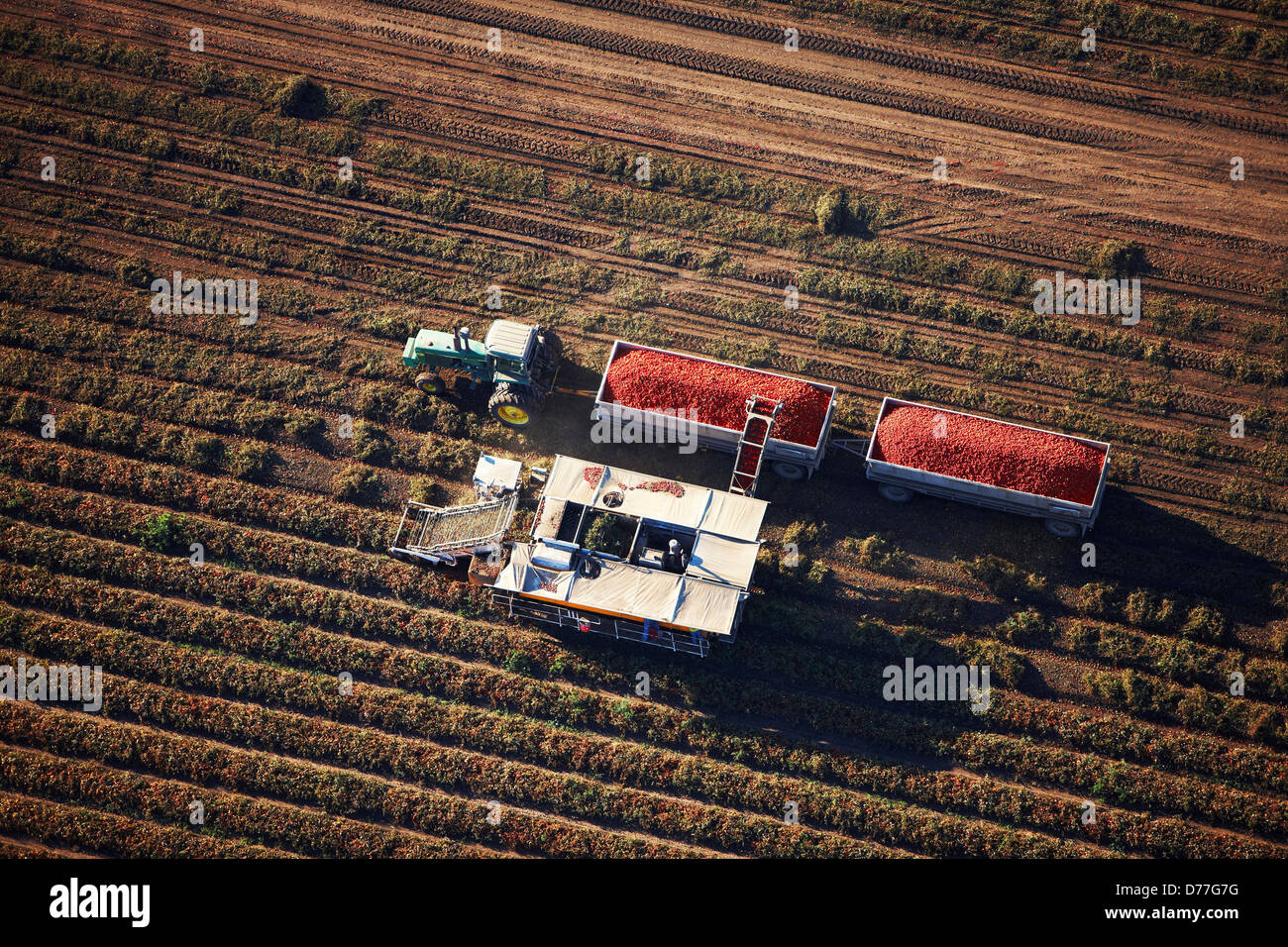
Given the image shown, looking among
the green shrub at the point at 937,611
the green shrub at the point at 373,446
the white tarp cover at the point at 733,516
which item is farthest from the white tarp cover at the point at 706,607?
the green shrub at the point at 373,446

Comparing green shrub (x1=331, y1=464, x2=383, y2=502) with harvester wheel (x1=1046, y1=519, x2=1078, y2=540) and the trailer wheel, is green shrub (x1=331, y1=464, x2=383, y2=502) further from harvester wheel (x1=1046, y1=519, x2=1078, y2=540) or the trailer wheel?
harvester wheel (x1=1046, y1=519, x2=1078, y2=540)

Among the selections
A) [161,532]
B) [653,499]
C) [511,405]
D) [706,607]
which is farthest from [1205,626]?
[161,532]

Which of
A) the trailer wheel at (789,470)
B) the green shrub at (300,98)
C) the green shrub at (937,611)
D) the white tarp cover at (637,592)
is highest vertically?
the green shrub at (300,98)

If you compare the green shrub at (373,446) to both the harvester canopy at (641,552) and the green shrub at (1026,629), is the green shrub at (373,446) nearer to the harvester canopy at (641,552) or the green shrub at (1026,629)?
the harvester canopy at (641,552)

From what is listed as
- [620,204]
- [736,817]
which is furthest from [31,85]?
[736,817]

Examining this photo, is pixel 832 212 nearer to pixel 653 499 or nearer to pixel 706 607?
pixel 653 499

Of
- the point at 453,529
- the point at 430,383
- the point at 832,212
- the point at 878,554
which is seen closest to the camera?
the point at 453,529
